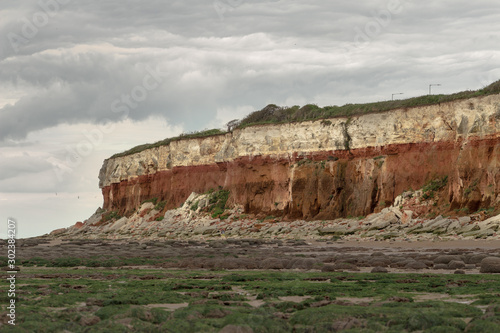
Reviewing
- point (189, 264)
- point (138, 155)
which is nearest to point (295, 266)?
point (189, 264)

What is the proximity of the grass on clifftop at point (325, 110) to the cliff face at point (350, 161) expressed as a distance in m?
0.74

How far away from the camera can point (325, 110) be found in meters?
68.8

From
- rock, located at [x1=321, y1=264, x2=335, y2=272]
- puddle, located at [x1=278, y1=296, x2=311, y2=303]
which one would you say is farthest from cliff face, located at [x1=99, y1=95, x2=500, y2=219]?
puddle, located at [x1=278, y1=296, x2=311, y2=303]

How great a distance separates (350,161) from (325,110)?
897 cm

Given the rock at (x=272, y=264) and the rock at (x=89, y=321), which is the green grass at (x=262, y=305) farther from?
the rock at (x=272, y=264)

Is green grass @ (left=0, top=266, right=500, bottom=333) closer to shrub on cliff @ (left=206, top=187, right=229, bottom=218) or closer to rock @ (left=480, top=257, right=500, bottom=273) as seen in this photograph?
rock @ (left=480, top=257, right=500, bottom=273)

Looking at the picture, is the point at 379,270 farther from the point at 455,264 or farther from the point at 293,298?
the point at 293,298

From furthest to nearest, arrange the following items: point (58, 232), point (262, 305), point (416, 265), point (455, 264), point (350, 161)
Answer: point (58, 232)
point (350, 161)
point (416, 265)
point (455, 264)
point (262, 305)

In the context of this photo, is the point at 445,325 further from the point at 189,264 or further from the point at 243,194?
the point at 243,194

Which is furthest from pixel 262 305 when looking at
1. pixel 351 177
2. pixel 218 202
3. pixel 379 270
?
pixel 218 202

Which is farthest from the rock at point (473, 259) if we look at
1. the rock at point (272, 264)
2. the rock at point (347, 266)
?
the rock at point (272, 264)

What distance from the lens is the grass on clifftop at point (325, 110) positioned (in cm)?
5400

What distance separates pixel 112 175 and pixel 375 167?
57.4m

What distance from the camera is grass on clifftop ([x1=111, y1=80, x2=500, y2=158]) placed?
54.0 meters
